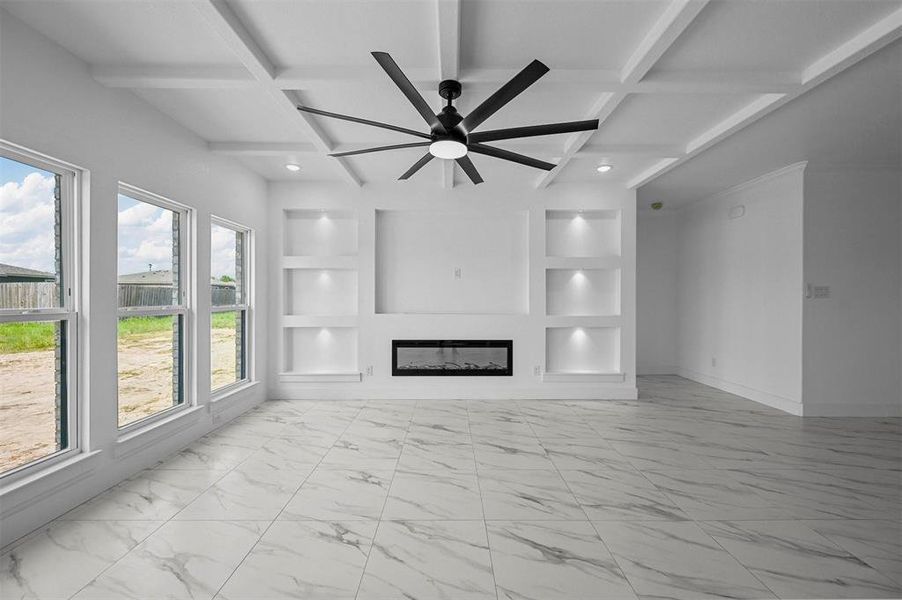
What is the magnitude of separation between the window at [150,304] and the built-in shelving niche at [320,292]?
160 centimetres

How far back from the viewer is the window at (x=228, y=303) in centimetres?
417

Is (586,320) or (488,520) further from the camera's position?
(586,320)

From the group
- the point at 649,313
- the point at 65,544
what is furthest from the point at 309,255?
the point at 649,313

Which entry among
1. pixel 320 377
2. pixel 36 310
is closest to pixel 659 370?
pixel 320 377

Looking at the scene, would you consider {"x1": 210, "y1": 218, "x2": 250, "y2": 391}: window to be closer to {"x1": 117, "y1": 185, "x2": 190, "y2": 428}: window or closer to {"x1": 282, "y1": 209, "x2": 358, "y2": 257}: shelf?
{"x1": 117, "y1": 185, "x2": 190, "y2": 428}: window

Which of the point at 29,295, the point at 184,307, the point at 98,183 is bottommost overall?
the point at 184,307

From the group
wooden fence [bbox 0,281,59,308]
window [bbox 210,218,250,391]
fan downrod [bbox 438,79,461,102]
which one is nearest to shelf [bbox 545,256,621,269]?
fan downrod [bbox 438,79,461,102]

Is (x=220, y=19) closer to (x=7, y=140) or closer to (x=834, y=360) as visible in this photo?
(x=7, y=140)

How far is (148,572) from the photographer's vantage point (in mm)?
1895

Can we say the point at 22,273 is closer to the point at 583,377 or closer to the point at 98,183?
the point at 98,183

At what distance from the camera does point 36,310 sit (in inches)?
92.7

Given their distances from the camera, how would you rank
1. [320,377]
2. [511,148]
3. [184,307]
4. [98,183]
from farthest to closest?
[320,377] → [511,148] → [184,307] → [98,183]

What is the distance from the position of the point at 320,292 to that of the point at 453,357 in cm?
200

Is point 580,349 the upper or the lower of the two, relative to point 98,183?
lower
